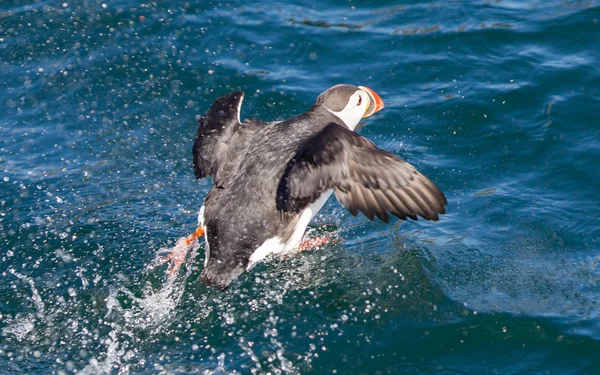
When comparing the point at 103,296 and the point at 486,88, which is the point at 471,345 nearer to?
the point at 103,296

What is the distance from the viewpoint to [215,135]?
6262 millimetres

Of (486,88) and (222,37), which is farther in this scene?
(222,37)

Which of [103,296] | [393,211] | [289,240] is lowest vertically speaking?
[103,296]

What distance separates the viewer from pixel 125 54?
29.3ft

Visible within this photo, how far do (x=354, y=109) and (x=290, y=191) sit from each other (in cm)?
160

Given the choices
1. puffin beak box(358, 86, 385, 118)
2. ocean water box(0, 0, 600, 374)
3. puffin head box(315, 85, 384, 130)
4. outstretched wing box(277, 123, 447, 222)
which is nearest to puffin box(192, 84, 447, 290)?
outstretched wing box(277, 123, 447, 222)

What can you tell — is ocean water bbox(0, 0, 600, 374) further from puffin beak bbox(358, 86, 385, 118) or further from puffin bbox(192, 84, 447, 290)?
puffin beak bbox(358, 86, 385, 118)

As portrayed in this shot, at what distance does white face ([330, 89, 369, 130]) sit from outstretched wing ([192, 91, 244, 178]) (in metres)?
0.92

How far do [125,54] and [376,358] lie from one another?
17.5ft

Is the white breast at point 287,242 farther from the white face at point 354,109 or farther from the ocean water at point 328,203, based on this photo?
the white face at point 354,109

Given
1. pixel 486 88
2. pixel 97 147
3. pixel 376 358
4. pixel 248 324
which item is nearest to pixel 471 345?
pixel 376 358

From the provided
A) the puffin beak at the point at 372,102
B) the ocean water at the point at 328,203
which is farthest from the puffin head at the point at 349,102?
the ocean water at the point at 328,203

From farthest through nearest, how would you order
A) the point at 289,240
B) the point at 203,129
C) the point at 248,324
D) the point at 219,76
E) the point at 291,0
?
the point at 291,0 → the point at 219,76 → the point at 203,129 → the point at 289,240 → the point at 248,324

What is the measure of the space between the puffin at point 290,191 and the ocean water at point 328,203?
40 cm
